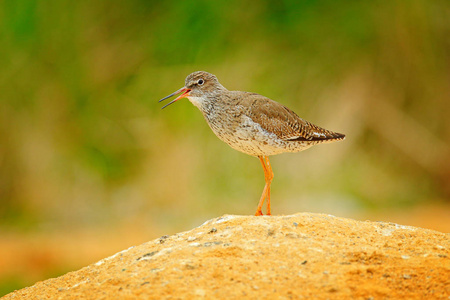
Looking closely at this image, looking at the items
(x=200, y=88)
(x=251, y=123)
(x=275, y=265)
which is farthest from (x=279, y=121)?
(x=275, y=265)

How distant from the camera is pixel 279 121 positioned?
17.1 ft

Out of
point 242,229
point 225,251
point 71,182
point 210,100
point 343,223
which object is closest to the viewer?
point 225,251

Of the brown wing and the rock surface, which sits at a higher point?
the brown wing

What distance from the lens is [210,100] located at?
5.25 metres

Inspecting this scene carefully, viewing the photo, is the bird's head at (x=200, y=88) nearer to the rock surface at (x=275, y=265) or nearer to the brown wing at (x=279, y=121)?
the brown wing at (x=279, y=121)

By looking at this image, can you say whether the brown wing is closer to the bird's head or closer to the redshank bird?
the redshank bird

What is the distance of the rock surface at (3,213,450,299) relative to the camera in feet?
9.29

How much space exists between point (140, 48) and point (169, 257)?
527 centimetres

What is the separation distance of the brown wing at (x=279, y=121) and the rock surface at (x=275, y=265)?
52.8 inches

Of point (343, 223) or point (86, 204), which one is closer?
point (343, 223)

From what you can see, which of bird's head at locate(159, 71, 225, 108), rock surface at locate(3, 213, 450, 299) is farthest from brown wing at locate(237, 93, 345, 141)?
rock surface at locate(3, 213, 450, 299)

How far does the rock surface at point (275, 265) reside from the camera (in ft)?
9.29

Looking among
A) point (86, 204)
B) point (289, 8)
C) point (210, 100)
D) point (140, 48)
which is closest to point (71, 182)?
point (86, 204)

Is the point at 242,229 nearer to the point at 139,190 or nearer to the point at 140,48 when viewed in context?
the point at 139,190
